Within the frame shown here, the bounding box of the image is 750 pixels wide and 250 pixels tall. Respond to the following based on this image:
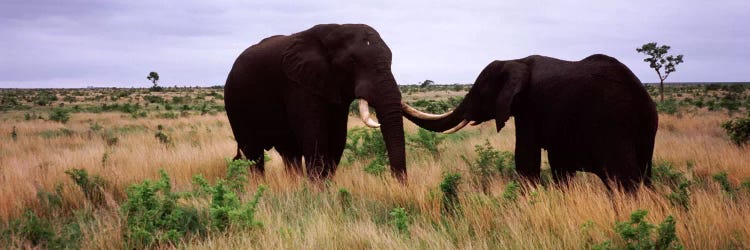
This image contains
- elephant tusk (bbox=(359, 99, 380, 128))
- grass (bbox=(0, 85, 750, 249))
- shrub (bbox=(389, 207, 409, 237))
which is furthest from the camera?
elephant tusk (bbox=(359, 99, 380, 128))

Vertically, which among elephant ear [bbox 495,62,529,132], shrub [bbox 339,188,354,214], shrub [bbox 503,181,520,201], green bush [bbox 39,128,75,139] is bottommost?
green bush [bbox 39,128,75,139]

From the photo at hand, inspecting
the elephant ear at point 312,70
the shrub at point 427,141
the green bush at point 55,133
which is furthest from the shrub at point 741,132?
the green bush at point 55,133

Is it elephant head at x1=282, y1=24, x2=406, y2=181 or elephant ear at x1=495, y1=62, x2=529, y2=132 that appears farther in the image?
elephant head at x1=282, y1=24, x2=406, y2=181

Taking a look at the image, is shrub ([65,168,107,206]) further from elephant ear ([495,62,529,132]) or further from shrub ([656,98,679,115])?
shrub ([656,98,679,115])

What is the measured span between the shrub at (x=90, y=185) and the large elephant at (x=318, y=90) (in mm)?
2033

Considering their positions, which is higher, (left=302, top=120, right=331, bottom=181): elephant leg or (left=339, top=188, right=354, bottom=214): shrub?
(left=302, top=120, right=331, bottom=181): elephant leg

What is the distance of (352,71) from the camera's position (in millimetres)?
5918

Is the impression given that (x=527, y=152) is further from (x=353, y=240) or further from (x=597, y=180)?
(x=353, y=240)

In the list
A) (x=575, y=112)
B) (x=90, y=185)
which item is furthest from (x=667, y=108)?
(x=90, y=185)

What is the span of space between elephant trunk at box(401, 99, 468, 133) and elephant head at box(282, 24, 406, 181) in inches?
23.8

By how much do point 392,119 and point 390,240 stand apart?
7.98 ft

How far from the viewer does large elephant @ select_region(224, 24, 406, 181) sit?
5711 millimetres

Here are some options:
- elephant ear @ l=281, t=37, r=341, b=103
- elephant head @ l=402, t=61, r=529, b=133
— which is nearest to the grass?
elephant head @ l=402, t=61, r=529, b=133

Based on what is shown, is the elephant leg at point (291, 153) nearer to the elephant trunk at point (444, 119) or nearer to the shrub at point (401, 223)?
the elephant trunk at point (444, 119)
